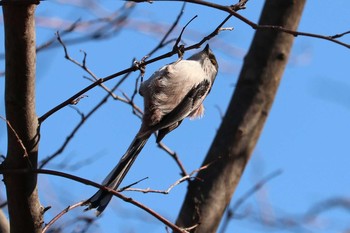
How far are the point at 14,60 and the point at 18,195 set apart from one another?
42cm

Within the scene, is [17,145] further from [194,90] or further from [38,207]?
[194,90]

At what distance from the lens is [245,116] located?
321 cm

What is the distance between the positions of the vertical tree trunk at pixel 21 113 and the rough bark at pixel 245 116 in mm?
1239

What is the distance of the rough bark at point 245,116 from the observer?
10.1 ft

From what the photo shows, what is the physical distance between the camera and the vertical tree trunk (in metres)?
1.71

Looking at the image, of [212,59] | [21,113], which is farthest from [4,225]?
[212,59]

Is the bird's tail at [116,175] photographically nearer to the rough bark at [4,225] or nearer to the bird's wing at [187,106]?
the bird's wing at [187,106]

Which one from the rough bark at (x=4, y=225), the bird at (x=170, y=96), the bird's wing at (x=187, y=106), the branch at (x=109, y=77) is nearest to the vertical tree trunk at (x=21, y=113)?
the branch at (x=109, y=77)

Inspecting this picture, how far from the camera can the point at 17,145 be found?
5.99 ft

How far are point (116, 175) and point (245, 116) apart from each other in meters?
1.01

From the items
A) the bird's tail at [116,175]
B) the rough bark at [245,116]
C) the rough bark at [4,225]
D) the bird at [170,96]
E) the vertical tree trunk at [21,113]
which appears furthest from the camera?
the rough bark at [245,116]

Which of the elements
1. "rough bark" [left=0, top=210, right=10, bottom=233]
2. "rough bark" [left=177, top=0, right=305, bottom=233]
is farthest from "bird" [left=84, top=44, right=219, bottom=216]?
"rough bark" [left=0, top=210, right=10, bottom=233]

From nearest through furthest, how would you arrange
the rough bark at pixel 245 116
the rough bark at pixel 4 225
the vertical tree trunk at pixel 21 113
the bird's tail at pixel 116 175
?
the vertical tree trunk at pixel 21 113, the bird's tail at pixel 116 175, the rough bark at pixel 4 225, the rough bark at pixel 245 116

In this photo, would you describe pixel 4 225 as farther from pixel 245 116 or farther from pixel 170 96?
pixel 245 116
